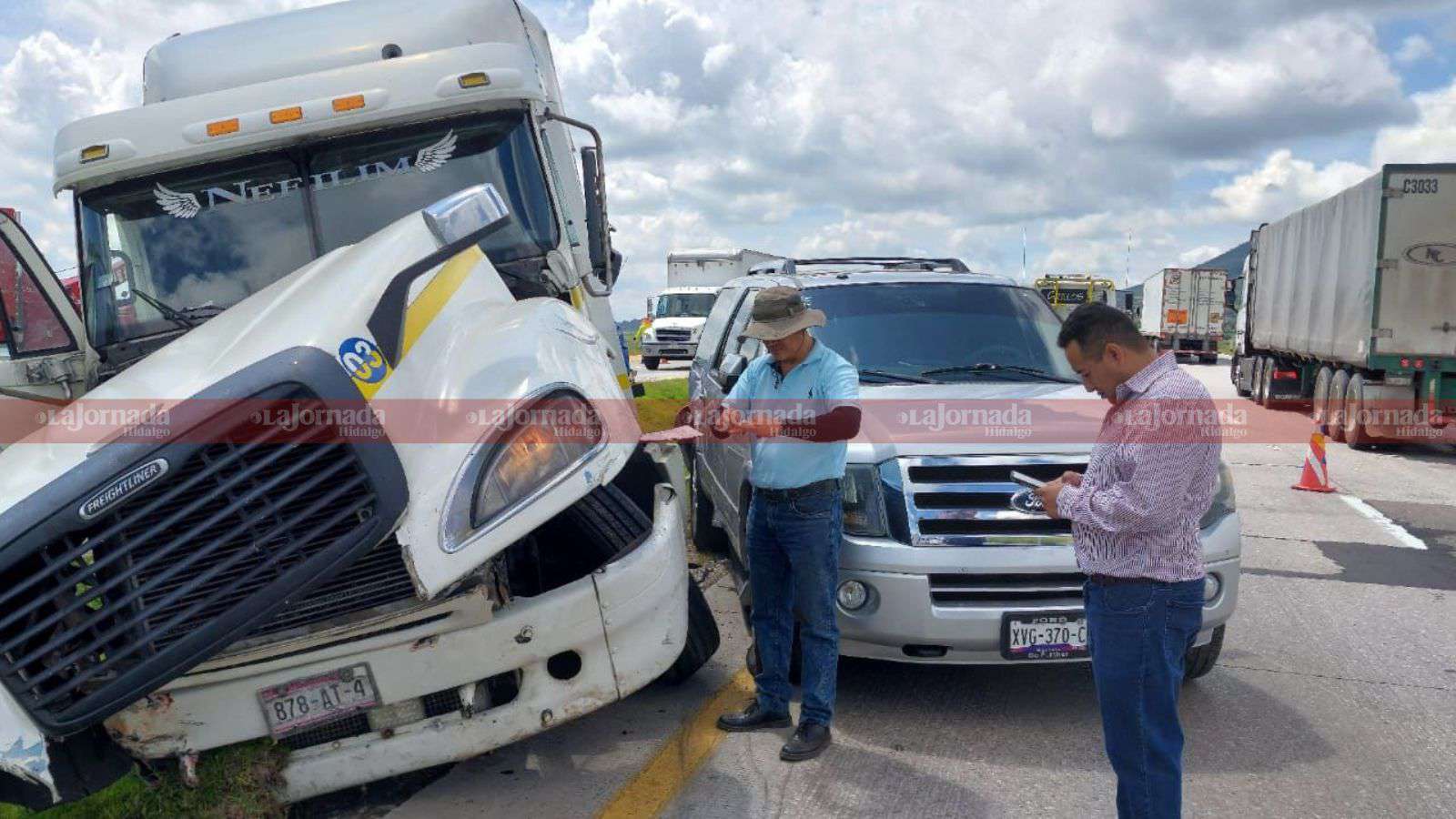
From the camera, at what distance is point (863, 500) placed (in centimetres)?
460

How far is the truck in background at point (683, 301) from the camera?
30406 millimetres

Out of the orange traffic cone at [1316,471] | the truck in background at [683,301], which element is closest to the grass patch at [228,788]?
the orange traffic cone at [1316,471]

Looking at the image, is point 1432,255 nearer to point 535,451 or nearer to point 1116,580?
point 1116,580

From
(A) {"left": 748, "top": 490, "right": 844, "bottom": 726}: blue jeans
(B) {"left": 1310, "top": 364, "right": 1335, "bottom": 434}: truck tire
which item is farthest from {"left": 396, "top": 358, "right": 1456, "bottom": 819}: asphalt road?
(B) {"left": 1310, "top": 364, "right": 1335, "bottom": 434}: truck tire

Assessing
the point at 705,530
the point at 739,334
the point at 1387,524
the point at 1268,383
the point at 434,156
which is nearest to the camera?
the point at 434,156

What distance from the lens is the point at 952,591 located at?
175 inches

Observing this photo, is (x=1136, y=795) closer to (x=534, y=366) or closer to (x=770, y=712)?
(x=770, y=712)

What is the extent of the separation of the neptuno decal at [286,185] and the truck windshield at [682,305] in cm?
2564

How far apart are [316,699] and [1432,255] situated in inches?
558

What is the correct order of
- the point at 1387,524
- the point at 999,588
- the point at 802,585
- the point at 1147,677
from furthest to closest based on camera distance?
the point at 1387,524, the point at 999,588, the point at 802,585, the point at 1147,677

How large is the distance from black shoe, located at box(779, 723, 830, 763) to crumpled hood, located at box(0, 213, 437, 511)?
235 centimetres

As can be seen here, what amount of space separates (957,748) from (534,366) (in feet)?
7.89

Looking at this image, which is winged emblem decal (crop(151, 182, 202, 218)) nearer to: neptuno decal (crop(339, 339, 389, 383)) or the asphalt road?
neptuno decal (crop(339, 339, 389, 383))

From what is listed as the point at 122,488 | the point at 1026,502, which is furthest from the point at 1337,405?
the point at 122,488
